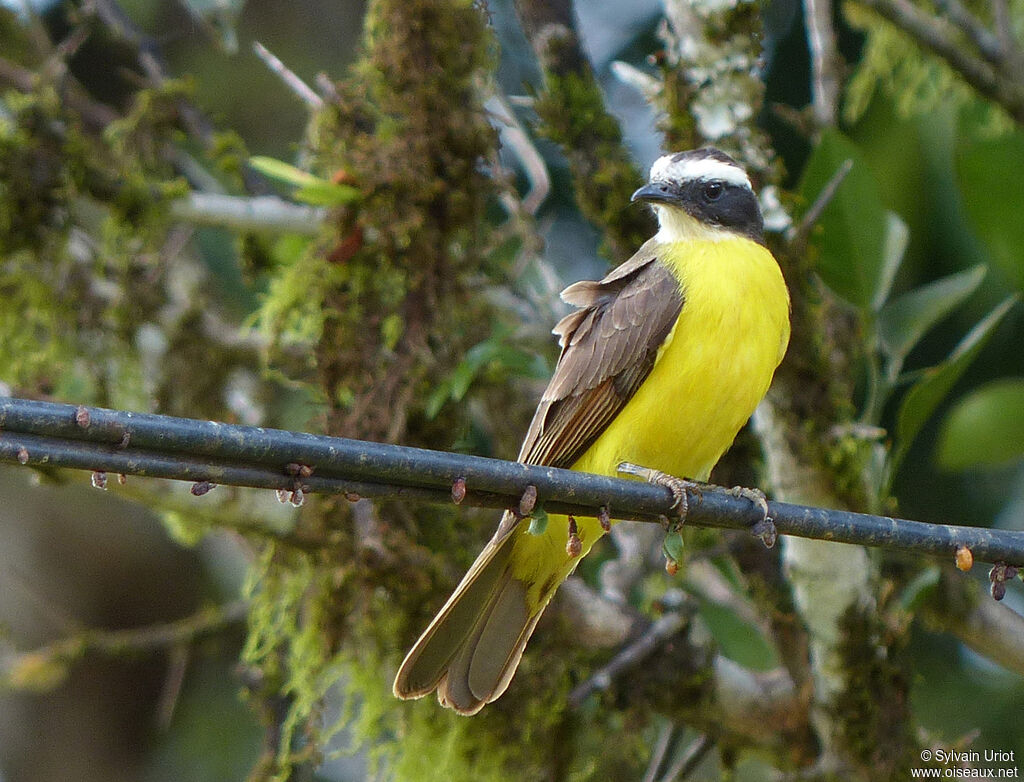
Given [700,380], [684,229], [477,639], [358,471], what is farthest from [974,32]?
[358,471]

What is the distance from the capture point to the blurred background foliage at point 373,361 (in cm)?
420

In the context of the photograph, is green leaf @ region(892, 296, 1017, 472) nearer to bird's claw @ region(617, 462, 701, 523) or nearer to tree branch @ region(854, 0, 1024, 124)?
tree branch @ region(854, 0, 1024, 124)

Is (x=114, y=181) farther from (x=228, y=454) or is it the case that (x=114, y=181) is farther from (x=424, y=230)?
(x=228, y=454)

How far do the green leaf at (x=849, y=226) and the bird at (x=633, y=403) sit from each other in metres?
0.75

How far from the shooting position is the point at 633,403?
136 inches

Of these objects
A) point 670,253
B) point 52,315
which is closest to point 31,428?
point 670,253

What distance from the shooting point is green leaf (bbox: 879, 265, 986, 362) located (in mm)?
4238

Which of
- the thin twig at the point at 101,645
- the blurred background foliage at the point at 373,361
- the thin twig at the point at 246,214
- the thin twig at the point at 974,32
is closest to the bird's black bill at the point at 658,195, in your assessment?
the blurred background foliage at the point at 373,361

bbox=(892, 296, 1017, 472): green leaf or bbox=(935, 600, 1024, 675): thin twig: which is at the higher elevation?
bbox=(892, 296, 1017, 472): green leaf

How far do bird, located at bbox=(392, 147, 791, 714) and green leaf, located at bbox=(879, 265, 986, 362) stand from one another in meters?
0.76

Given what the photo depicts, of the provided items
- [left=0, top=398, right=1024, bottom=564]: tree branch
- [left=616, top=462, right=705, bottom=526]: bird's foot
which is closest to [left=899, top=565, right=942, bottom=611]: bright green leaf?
[left=616, top=462, right=705, bottom=526]: bird's foot

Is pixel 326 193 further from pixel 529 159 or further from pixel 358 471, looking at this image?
pixel 358 471

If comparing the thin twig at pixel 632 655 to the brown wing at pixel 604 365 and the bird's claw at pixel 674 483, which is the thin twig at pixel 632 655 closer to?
the brown wing at pixel 604 365

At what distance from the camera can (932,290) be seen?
4312mm
